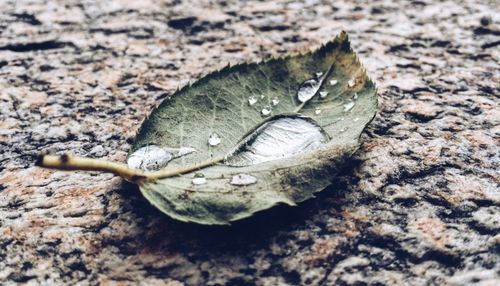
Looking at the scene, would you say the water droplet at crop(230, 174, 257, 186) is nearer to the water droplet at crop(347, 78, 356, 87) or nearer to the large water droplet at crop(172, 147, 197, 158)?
the large water droplet at crop(172, 147, 197, 158)

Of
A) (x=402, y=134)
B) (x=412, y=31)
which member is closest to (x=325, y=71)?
(x=402, y=134)

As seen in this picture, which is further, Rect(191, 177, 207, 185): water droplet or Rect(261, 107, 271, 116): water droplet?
Rect(261, 107, 271, 116): water droplet

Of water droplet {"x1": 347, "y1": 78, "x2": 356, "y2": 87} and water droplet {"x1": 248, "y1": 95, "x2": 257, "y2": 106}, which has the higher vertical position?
water droplet {"x1": 347, "y1": 78, "x2": 356, "y2": 87}

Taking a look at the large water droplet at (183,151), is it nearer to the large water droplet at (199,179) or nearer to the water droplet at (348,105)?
the large water droplet at (199,179)

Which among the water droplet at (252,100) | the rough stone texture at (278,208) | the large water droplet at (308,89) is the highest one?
the large water droplet at (308,89)

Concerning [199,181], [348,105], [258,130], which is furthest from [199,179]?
[348,105]

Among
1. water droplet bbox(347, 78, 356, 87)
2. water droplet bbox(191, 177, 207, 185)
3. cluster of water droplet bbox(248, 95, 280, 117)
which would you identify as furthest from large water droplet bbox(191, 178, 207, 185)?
water droplet bbox(347, 78, 356, 87)

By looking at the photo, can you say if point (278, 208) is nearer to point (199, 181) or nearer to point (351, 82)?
point (199, 181)

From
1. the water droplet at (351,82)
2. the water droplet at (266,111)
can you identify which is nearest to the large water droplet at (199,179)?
the water droplet at (266,111)
